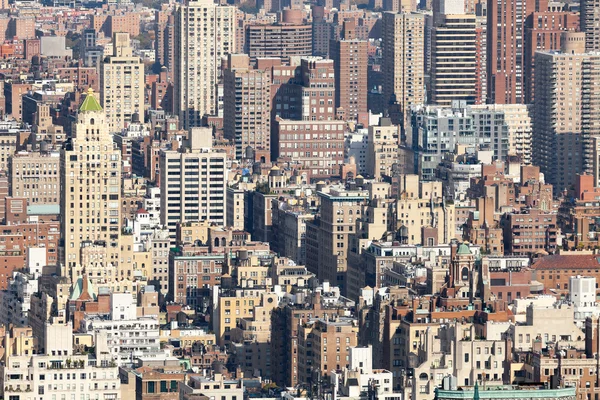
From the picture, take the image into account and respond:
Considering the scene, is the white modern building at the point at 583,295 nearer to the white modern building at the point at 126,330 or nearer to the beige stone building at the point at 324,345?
the beige stone building at the point at 324,345

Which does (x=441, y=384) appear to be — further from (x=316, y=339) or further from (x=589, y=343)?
(x=316, y=339)

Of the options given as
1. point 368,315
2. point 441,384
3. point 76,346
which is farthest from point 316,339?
point 441,384

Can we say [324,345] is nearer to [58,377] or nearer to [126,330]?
[126,330]

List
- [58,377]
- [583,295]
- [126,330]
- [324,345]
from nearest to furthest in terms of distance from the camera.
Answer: [58,377], [126,330], [324,345], [583,295]

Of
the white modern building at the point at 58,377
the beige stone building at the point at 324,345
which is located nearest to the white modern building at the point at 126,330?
the beige stone building at the point at 324,345

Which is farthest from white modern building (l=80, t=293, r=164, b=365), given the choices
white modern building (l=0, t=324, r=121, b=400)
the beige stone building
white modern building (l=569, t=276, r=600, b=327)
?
white modern building (l=569, t=276, r=600, b=327)

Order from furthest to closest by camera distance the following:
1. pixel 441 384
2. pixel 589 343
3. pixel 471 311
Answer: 1. pixel 471 311
2. pixel 589 343
3. pixel 441 384

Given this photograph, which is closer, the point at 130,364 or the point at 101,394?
the point at 101,394

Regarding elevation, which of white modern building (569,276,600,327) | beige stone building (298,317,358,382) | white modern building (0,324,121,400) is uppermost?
white modern building (569,276,600,327)

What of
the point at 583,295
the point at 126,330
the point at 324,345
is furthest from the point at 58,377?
the point at 583,295

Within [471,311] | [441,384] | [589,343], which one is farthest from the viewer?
[471,311]

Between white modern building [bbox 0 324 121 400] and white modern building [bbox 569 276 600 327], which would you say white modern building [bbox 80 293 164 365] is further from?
white modern building [bbox 569 276 600 327]
